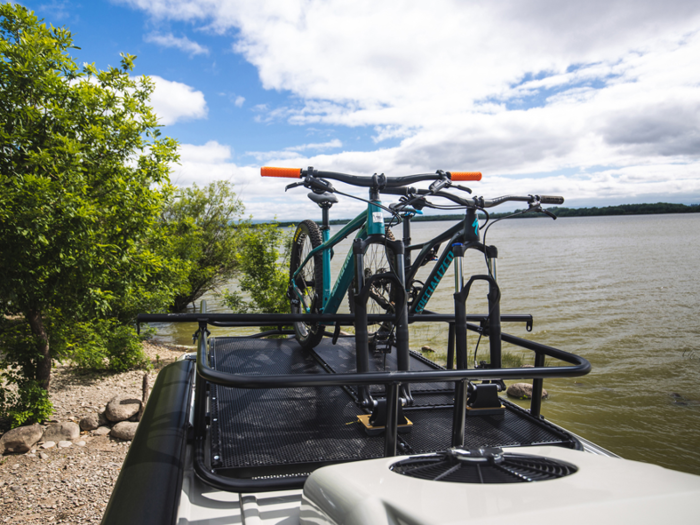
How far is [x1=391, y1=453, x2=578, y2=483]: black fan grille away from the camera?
112 cm

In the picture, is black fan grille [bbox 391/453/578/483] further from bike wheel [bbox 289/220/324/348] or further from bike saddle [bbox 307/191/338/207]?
bike wheel [bbox 289/220/324/348]

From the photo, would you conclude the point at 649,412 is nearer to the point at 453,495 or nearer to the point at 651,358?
the point at 651,358

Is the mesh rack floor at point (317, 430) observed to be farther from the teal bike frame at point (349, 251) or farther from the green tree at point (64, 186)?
the green tree at point (64, 186)

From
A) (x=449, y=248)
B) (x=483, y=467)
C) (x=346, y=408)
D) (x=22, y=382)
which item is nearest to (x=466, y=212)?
(x=449, y=248)

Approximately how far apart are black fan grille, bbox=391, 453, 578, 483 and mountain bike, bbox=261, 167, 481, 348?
1.33m

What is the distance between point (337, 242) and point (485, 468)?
294 cm

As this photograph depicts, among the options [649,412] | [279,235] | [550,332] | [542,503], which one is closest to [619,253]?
[550,332]

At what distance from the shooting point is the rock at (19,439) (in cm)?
514

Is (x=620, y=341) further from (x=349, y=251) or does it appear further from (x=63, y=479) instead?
(x=63, y=479)

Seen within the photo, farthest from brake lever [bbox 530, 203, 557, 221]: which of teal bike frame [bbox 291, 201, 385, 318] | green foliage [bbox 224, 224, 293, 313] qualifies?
green foliage [bbox 224, 224, 293, 313]

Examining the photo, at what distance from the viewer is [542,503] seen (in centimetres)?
90

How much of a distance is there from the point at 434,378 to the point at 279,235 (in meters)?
8.70

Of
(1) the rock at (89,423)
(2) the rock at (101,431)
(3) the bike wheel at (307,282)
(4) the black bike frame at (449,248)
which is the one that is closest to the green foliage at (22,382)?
(1) the rock at (89,423)

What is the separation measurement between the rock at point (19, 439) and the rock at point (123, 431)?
845mm
